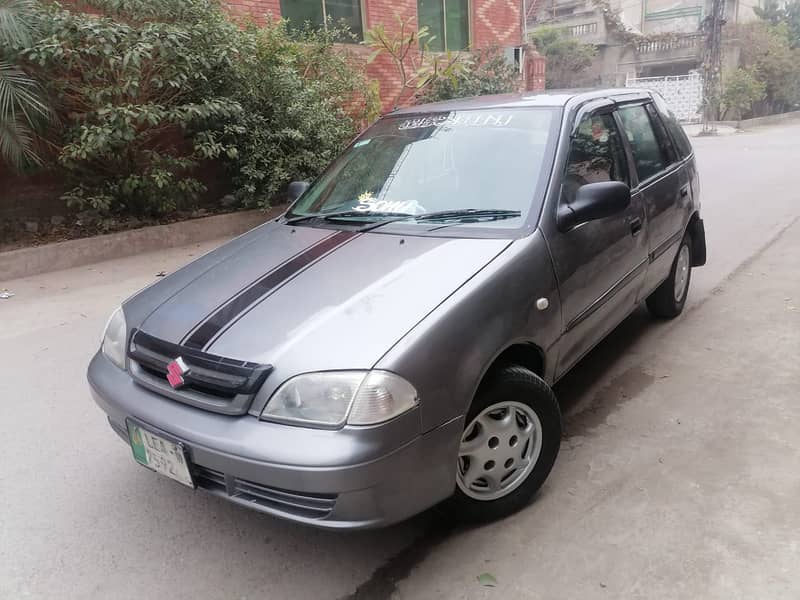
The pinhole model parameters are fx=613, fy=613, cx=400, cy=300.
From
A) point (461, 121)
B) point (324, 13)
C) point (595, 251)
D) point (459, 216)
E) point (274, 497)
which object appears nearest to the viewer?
point (274, 497)

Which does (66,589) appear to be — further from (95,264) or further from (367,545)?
(95,264)

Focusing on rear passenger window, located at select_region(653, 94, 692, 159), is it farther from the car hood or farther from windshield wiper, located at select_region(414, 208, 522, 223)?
the car hood

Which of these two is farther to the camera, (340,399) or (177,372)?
(177,372)

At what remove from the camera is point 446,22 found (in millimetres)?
13305

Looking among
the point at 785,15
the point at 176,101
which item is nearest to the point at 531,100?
the point at 176,101

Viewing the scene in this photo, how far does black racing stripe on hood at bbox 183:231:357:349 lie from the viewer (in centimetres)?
231

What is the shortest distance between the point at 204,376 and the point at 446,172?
5.50 ft

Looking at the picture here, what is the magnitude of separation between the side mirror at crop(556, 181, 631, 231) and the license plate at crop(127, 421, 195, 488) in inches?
74.1

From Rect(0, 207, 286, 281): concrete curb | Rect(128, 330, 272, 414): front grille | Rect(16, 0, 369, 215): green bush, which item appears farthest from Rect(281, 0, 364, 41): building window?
Rect(128, 330, 272, 414): front grille

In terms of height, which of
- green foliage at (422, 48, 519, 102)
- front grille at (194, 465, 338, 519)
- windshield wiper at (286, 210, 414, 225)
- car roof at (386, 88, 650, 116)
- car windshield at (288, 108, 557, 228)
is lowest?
front grille at (194, 465, 338, 519)

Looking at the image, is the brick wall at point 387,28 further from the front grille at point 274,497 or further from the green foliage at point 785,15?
the green foliage at point 785,15

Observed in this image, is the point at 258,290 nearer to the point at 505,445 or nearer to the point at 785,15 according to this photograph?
the point at 505,445

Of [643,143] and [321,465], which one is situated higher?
[643,143]

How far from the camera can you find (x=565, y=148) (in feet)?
10.1
